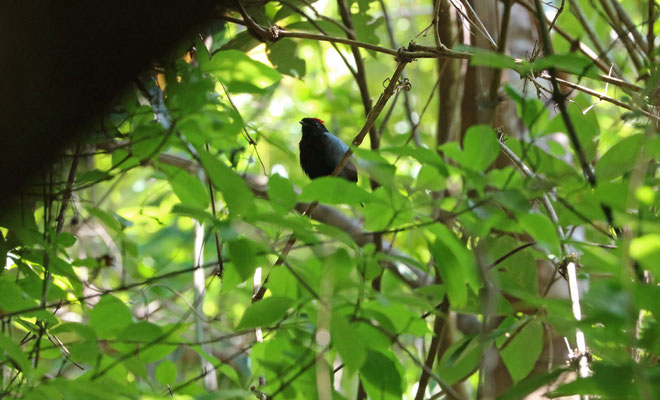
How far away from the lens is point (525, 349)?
5.62 ft

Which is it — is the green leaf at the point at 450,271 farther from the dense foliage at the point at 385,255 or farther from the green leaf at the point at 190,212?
the green leaf at the point at 190,212

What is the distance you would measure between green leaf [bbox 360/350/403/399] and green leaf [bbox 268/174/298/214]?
335 millimetres

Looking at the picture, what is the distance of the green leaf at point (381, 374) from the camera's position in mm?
1263

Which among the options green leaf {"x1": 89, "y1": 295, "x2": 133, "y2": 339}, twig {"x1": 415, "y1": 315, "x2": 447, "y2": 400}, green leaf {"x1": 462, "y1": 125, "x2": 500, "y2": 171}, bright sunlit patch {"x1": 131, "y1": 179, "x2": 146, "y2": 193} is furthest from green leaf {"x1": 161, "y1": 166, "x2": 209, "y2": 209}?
bright sunlit patch {"x1": 131, "y1": 179, "x2": 146, "y2": 193}

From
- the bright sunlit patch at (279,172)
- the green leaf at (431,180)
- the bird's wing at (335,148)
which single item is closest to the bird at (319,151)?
the bird's wing at (335,148)

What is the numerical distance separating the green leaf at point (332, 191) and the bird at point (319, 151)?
3331mm

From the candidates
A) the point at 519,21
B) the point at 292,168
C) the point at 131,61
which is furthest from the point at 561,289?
the point at 292,168

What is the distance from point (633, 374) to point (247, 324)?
67 centimetres

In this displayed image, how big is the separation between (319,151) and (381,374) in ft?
11.4

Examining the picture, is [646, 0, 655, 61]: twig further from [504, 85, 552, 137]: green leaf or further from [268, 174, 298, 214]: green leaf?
[268, 174, 298, 214]: green leaf

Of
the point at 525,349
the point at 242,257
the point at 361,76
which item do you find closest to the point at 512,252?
the point at 525,349

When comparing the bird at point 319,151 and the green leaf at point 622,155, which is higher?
the bird at point 319,151

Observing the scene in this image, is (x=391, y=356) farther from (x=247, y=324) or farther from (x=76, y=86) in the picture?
(x=76, y=86)

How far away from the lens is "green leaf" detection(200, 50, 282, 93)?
1659mm
